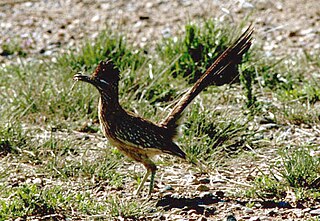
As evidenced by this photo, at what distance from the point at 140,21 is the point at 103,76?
4485 mm

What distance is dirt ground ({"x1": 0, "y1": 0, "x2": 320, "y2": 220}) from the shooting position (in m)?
9.26

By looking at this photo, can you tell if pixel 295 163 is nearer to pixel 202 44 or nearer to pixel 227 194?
pixel 227 194

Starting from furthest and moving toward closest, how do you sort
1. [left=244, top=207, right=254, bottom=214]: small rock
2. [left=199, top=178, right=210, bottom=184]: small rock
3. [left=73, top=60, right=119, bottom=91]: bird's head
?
[left=199, top=178, right=210, bottom=184]: small rock < [left=73, top=60, right=119, bottom=91]: bird's head < [left=244, top=207, right=254, bottom=214]: small rock

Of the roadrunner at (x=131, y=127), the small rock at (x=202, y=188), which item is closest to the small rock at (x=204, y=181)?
the small rock at (x=202, y=188)

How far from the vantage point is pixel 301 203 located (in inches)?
216

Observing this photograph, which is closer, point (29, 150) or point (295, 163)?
point (295, 163)

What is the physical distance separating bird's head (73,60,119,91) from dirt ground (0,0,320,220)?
256 cm

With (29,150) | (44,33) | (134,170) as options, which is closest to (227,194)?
(134,170)

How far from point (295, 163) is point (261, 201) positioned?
420 millimetres

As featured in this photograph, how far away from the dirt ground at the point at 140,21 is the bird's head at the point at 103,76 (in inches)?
101

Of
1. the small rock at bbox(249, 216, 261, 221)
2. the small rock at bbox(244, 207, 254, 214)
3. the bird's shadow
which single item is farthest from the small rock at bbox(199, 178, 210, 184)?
the small rock at bbox(249, 216, 261, 221)

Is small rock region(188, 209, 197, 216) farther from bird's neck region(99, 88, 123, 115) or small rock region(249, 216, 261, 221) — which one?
bird's neck region(99, 88, 123, 115)

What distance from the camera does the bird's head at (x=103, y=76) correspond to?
226 inches

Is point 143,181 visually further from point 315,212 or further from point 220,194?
point 315,212
